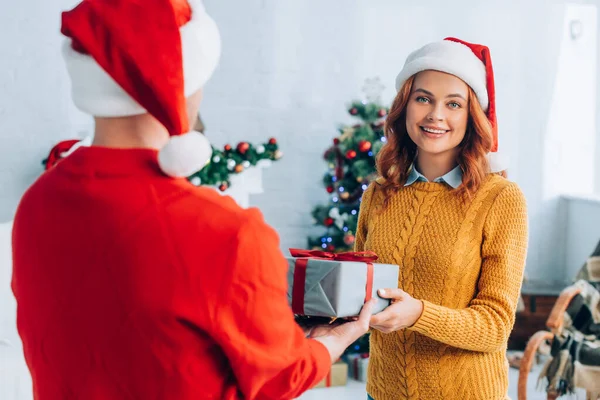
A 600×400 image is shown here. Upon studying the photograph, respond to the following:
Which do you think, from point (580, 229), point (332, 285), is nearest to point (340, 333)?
point (332, 285)

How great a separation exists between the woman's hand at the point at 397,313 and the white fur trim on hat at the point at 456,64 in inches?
21.8

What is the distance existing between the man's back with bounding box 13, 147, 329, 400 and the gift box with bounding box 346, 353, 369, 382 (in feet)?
11.6

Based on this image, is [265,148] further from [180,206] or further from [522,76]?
[180,206]

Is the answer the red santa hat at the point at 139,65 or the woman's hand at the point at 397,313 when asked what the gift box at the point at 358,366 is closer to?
the woman's hand at the point at 397,313

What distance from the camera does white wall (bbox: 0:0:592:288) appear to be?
4914 mm

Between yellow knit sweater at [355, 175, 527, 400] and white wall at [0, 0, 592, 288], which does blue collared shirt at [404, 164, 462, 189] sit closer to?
yellow knit sweater at [355, 175, 527, 400]

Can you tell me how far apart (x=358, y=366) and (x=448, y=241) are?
114 inches

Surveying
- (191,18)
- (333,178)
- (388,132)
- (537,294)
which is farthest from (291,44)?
(191,18)

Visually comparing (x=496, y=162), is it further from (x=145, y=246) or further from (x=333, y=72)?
(x=333, y=72)

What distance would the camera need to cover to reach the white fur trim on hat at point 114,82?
892mm

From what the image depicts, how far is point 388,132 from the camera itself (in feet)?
6.38

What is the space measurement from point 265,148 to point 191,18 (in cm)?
336

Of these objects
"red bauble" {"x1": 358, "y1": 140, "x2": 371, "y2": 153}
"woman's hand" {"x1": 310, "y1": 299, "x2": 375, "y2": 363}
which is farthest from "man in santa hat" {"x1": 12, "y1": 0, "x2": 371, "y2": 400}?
"red bauble" {"x1": 358, "y1": 140, "x2": 371, "y2": 153}

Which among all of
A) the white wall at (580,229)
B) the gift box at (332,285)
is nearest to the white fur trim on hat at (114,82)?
the gift box at (332,285)
